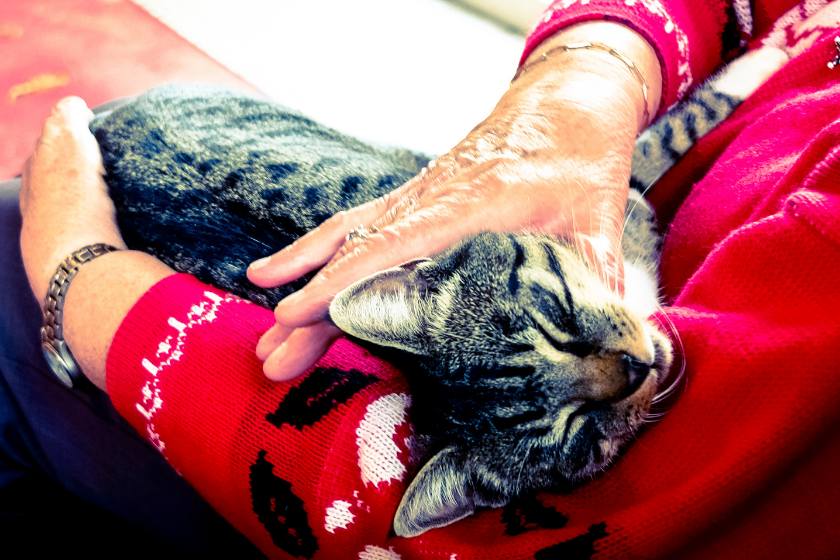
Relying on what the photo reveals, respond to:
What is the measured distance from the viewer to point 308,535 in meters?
0.65

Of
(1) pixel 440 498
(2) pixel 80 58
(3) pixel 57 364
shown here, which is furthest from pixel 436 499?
(2) pixel 80 58

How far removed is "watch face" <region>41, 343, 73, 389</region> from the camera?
3.00 ft

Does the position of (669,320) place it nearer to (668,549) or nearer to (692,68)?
(668,549)

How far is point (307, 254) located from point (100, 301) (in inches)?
15.9

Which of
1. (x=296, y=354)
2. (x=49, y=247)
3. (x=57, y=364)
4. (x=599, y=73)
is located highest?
(x=599, y=73)

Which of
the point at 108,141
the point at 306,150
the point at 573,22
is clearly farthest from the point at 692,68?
the point at 108,141

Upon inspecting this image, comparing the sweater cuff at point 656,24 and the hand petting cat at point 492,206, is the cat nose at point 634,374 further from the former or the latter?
the sweater cuff at point 656,24

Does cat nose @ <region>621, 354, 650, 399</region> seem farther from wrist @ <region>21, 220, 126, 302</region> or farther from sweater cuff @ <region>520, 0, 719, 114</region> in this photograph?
wrist @ <region>21, 220, 126, 302</region>

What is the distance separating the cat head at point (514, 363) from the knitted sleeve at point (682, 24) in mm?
650

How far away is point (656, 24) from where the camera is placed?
3.40ft

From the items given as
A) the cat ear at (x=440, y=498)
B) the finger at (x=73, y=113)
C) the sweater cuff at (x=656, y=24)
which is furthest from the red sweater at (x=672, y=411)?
the finger at (x=73, y=113)

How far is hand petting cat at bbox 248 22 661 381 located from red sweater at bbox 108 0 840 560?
9 cm

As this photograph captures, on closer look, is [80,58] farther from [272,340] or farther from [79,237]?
[272,340]

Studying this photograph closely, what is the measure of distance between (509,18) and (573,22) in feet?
4.66
